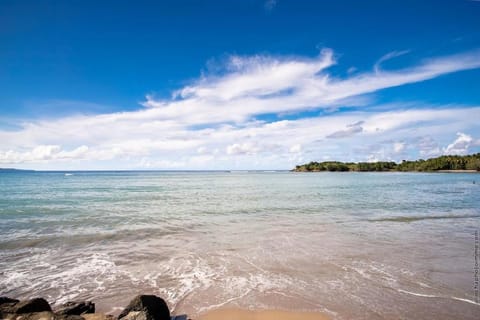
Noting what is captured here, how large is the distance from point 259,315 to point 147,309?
106 inches

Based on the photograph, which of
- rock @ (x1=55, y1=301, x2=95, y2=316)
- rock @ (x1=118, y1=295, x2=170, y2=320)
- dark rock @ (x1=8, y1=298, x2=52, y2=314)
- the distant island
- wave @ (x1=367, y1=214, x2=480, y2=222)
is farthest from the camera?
the distant island

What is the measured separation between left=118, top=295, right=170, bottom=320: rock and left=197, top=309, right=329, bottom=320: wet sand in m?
1.10

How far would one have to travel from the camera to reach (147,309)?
5.36 meters

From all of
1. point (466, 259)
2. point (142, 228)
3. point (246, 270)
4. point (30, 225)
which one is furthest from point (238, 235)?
point (30, 225)

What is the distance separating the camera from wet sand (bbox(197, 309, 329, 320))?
6.28m

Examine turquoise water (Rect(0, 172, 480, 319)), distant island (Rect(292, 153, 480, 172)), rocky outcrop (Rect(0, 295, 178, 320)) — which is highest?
distant island (Rect(292, 153, 480, 172))

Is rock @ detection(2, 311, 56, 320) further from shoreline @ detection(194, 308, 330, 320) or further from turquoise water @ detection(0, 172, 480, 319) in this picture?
shoreline @ detection(194, 308, 330, 320)

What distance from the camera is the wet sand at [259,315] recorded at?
6.28 m

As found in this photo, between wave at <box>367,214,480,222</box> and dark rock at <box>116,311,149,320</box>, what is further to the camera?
wave at <box>367,214,480,222</box>

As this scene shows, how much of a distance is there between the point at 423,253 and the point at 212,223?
38.5ft

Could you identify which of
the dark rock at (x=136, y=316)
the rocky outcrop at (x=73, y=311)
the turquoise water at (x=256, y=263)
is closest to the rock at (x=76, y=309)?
the rocky outcrop at (x=73, y=311)

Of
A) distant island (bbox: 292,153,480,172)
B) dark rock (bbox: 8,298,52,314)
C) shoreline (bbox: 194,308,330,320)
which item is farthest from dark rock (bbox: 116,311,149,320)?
distant island (bbox: 292,153,480,172)

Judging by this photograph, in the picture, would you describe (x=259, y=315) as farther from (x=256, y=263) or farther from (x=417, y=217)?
(x=417, y=217)

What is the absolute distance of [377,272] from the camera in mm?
8914
